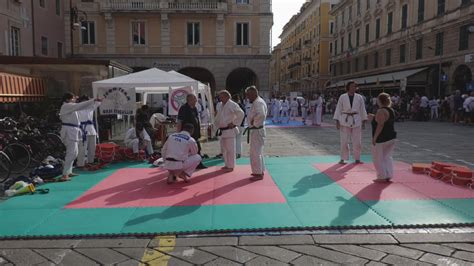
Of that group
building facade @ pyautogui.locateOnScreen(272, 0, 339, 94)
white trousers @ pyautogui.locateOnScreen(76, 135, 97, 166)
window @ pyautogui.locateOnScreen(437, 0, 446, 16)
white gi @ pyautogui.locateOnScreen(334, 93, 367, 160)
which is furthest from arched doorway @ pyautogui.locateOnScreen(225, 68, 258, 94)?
white gi @ pyautogui.locateOnScreen(334, 93, 367, 160)

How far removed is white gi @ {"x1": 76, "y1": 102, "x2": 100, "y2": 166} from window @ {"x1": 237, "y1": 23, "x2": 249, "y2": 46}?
25.9 metres

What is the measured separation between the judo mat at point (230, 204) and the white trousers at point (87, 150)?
0.82 m

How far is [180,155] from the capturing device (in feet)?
23.0

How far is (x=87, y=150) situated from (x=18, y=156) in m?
1.44

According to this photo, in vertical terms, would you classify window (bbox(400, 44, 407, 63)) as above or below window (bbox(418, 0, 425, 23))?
below

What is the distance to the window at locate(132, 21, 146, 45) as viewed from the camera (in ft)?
109

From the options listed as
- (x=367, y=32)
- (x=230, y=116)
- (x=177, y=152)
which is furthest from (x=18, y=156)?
(x=367, y=32)

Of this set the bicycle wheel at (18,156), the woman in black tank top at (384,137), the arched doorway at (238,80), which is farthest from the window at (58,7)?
the woman in black tank top at (384,137)

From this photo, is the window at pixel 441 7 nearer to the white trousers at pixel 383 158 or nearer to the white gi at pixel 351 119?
the white gi at pixel 351 119

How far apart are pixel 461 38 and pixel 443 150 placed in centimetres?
1885

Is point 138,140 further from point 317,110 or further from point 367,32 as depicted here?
point 367,32

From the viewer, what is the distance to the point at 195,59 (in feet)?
110

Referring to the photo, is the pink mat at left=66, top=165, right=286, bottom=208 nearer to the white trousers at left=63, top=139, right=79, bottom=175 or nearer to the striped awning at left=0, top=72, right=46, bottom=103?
the white trousers at left=63, top=139, right=79, bottom=175

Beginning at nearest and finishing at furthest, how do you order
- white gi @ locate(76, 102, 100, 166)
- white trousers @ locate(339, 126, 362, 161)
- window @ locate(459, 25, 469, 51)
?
white gi @ locate(76, 102, 100, 166), white trousers @ locate(339, 126, 362, 161), window @ locate(459, 25, 469, 51)
